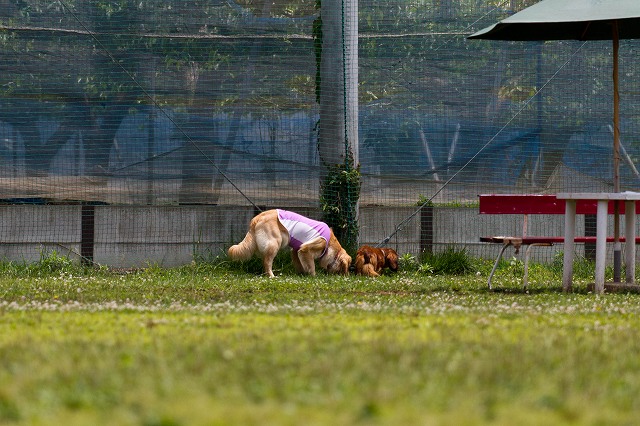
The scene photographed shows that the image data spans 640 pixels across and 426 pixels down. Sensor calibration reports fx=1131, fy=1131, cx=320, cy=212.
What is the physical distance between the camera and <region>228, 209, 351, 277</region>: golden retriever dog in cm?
1416

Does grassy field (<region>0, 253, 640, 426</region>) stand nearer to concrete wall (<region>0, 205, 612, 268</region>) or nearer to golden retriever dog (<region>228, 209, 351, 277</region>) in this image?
golden retriever dog (<region>228, 209, 351, 277</region>)

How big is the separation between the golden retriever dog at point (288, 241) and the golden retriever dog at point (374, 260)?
181 mm

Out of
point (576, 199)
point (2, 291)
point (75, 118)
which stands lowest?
point (2, 291)

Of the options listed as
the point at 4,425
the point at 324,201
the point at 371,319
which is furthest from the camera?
the point at 324,201

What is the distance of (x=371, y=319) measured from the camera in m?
8.14

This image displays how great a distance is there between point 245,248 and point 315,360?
8.64 meters

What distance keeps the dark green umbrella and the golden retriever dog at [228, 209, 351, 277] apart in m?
3.48

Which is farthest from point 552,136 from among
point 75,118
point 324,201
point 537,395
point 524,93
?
point 537,395

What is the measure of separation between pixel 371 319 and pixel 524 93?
8185 mm

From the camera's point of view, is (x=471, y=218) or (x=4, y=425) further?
(x=471, y=218)

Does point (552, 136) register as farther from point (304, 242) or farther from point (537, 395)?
point (537, 395)

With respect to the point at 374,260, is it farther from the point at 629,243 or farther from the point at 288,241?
the point at 629,243

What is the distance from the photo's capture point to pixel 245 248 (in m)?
14.3

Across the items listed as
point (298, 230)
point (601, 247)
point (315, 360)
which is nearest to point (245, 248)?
point (298, 230)
